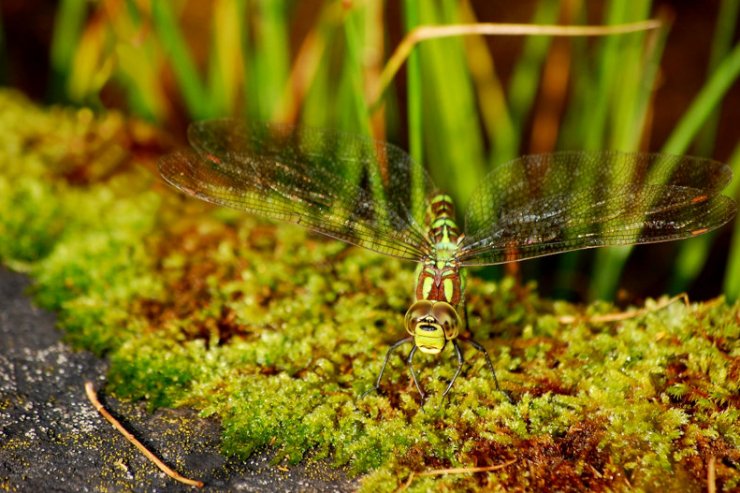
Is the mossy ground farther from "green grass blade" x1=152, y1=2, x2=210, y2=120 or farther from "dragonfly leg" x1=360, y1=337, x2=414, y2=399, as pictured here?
"green grass blade" x1=152, y1=2, x2=210, y2=120

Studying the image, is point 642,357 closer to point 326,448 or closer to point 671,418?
point 671,418

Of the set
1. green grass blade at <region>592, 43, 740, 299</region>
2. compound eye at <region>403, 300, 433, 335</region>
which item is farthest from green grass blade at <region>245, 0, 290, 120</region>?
green grass blade at <region>592, 43, 740, 299</region>

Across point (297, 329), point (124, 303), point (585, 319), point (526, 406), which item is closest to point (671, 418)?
point (526, 406)

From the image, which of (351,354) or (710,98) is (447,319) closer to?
(351,354)

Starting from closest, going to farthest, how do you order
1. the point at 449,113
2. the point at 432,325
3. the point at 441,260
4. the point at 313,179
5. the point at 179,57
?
the point at 432,325
the point at 441,260
the point at 313,179
the point at 449,113
the point at 179,57

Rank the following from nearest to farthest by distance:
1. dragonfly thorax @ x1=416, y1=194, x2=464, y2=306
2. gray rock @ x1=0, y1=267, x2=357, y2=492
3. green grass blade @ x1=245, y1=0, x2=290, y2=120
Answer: gray rock @ x1=0, y1=267, x2=357, y2=492
dragonfly thorax @ x1=416, y1=194, x2=464, y2=306
green grass blade @ x1=245, y1=0, x2=290, y2=120

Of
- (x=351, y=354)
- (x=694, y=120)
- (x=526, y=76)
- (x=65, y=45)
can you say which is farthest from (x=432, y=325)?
(x=65, y=45)

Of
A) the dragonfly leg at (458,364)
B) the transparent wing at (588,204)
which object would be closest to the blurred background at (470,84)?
the transparent wing at (588,204)
